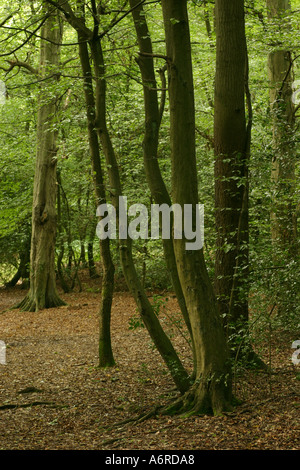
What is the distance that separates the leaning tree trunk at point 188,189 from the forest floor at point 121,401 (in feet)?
1.70

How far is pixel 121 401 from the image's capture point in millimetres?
7176

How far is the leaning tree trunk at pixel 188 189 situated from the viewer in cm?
561

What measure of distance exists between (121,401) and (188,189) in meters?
3.25

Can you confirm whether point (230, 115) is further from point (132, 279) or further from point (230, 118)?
point (132, 279)

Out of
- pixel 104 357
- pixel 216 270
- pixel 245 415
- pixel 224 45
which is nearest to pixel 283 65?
pixel 224 45

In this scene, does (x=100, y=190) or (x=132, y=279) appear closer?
(x=132, y=279)

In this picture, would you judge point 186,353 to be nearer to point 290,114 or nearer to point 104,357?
point 104,357

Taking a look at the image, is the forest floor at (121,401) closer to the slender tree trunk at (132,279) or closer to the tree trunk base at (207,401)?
A: the tree trunk base at (207,401)

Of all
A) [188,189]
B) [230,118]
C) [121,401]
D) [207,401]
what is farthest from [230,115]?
[121,401]

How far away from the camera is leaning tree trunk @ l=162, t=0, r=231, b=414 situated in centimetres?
561

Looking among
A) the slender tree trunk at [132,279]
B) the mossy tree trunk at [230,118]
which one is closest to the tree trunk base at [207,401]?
the slender tree trunk at [132,279]

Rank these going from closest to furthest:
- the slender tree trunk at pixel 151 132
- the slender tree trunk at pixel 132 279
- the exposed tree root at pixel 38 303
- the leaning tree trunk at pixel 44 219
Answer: the slender tree trunk at pixel 132 279 → the slender tree trunk at pixel 151 132 → the leaning tree trunk at pixel 44 219 → the exposed tree root at pixel 38 303

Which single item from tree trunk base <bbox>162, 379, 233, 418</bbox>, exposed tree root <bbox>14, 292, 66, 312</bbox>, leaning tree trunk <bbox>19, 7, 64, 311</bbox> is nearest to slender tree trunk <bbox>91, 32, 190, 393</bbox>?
tree trunk base <bbox>162, 379, 233, 418</bbox>

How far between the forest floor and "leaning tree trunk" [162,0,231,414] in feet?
1.70
